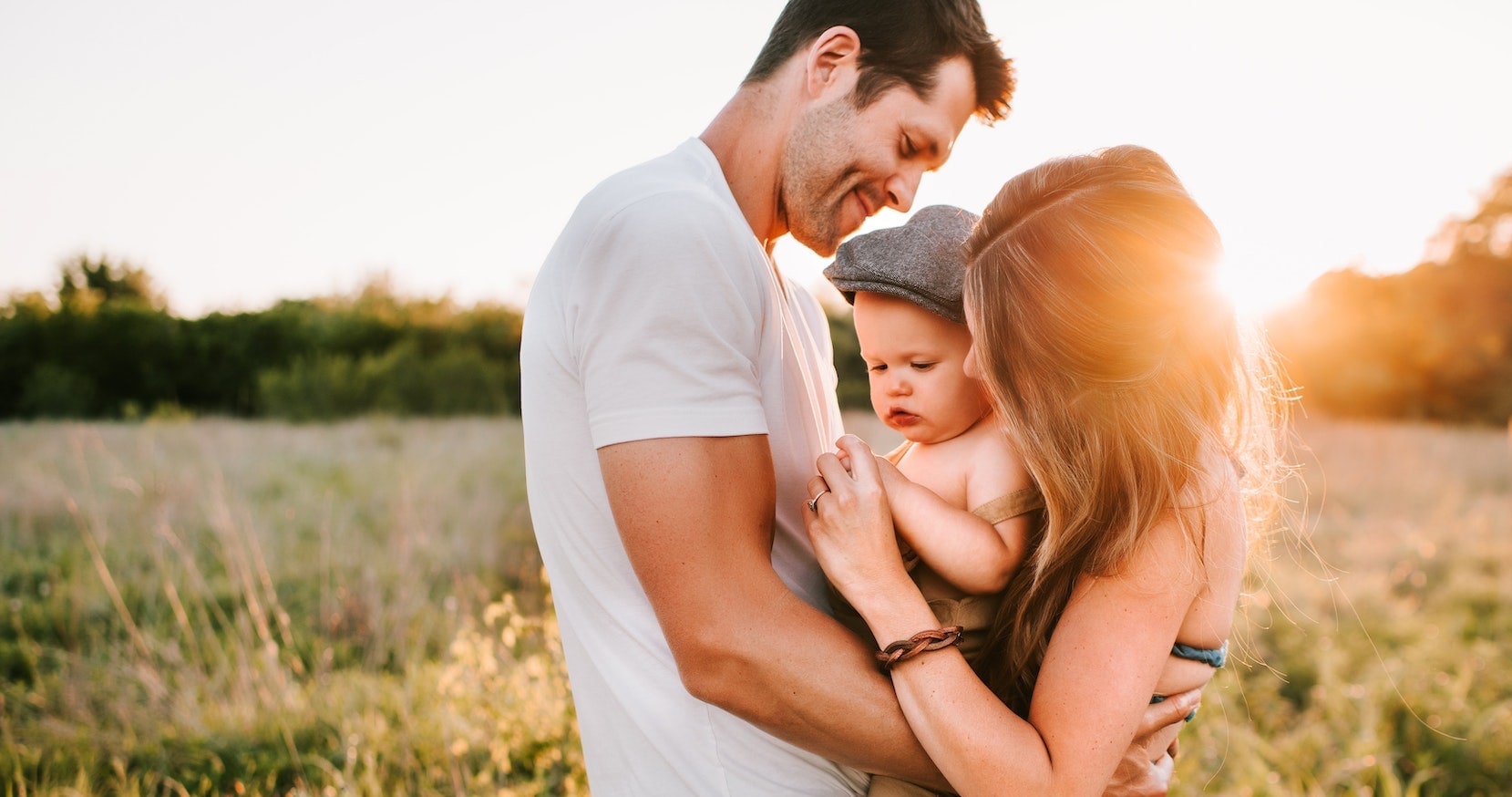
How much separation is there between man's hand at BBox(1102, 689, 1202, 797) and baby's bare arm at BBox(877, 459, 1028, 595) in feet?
1.19

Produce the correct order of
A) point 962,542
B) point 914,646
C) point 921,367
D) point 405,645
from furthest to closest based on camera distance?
1. point 405,645
2. point 921,367
3. point 962,542
4. point 914,646

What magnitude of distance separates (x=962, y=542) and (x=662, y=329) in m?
0.71

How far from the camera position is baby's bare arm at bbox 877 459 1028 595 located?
62.1 inches

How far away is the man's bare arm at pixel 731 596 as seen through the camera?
1.25m

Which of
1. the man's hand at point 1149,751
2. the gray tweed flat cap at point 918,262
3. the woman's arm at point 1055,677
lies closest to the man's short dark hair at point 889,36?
the gray tweed flat cap at point 918,262

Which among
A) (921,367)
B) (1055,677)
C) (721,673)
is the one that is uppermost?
(921,367)

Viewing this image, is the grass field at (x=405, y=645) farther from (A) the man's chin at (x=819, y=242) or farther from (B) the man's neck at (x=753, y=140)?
(B) the man's neck at (x=753, y=140)

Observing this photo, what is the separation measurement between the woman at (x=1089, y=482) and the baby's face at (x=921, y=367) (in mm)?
280

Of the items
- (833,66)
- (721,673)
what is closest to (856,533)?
(721,673)

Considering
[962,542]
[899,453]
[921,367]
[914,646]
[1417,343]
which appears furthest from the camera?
[1417,343]

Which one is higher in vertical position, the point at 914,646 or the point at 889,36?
the point at 889,36

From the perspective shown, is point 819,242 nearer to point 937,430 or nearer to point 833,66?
point 833,66

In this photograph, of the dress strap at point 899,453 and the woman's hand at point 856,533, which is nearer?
the woman's hand at point 856,533

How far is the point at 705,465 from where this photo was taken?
125 centimetres
